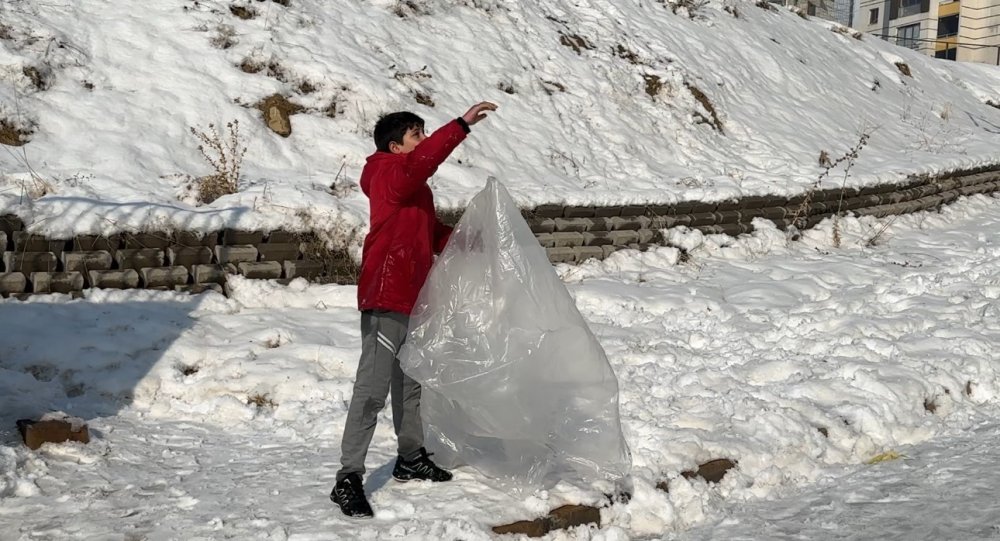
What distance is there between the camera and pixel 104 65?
8164 mm

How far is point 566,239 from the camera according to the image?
27.3 ft

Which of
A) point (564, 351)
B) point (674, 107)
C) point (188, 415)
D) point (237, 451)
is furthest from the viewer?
point (674, 107)

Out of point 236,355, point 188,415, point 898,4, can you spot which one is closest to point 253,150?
point 236,355

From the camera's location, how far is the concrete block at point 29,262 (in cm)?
585

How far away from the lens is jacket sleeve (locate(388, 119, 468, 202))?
139 inches

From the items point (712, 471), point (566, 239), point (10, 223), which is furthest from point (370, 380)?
point (566, 239)

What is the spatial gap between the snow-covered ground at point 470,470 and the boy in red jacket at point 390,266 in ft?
0.76

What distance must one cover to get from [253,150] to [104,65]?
156 centimetres

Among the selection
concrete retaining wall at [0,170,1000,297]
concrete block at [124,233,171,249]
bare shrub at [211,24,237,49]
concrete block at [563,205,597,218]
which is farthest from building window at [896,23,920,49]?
concrete block at [124,233,171,249]

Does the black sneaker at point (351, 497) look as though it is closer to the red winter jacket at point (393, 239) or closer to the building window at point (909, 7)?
the red winter jacket at point (393, 239)

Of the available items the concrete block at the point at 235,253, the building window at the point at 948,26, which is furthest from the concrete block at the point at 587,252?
the building window at the point at 948,26

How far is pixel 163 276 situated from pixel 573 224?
3673mm

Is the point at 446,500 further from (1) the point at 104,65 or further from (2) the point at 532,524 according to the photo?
(1) the point at 104,65

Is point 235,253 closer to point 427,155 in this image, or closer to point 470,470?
point 470,470
